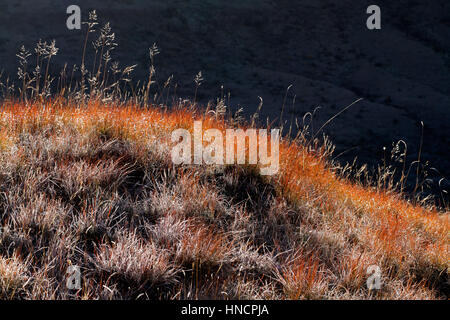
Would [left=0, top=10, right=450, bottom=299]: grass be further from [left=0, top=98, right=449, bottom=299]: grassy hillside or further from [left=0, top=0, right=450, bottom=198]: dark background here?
[left=0, top=0, right=450, bottom=198]: dark background

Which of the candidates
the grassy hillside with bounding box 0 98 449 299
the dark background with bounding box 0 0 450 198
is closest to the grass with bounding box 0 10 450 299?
the grassy hillside with bounding box 0 98 449 299

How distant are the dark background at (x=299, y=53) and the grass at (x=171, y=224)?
14.9m

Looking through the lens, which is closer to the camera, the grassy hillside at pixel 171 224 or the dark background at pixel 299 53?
the grassy hillside at pixel 171 224

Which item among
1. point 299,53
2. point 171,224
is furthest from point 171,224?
point 299,53

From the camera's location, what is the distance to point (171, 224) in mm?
2777

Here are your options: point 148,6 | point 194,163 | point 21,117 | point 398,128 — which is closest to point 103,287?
point 194,163

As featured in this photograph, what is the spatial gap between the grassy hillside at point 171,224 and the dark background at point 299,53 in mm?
14953

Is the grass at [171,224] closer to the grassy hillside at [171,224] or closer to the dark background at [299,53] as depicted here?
the grassy hillside at [171,224]

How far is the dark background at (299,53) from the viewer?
22.5 m

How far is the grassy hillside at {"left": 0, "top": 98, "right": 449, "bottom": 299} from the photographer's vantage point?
2.32 meters

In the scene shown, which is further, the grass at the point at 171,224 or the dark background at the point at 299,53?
the dark background at the point at 299,53

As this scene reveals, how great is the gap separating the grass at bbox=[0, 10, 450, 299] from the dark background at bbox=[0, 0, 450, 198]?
588 inches

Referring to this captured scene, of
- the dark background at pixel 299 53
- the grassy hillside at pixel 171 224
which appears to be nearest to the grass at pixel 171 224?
the grassy hillside at pixel 171 224
